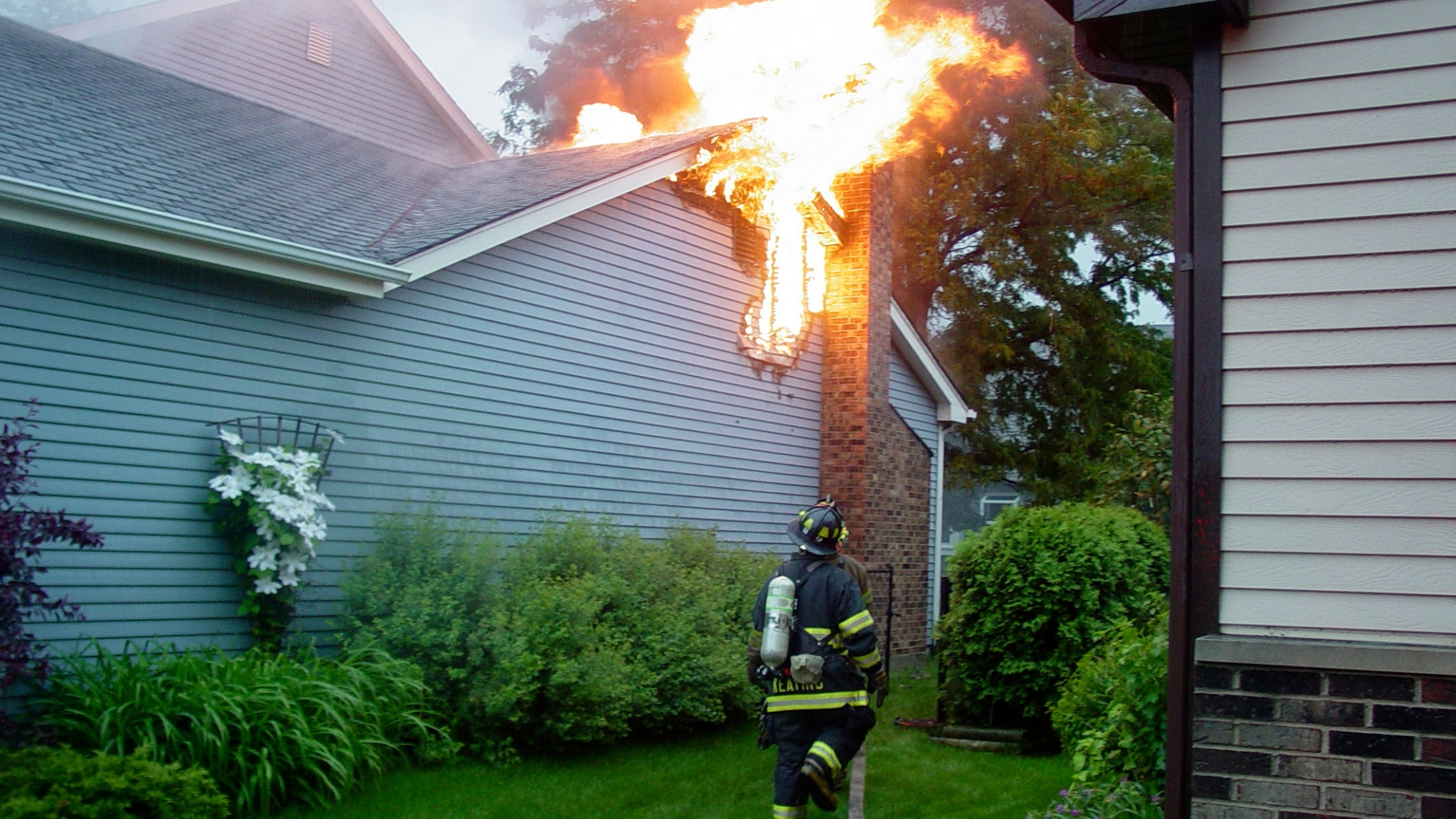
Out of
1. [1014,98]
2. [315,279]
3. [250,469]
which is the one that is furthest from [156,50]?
[1014,98]

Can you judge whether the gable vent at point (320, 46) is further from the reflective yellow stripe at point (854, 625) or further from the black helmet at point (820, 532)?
the reflective yellow stripe at point (854, 625)

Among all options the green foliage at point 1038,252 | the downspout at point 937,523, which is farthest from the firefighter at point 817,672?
the green foliage at point 1038,252

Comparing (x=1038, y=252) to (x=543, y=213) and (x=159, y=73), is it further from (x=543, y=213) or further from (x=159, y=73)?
(x=159, y=73)

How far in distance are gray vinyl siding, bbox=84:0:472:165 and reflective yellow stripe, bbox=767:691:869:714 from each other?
10815 mm

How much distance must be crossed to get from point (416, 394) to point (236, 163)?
8.55 ft

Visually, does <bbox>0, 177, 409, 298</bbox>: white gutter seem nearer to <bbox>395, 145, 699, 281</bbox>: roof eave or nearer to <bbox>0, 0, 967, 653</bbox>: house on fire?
<bbox>0, 0, 967, 653</bbox>: house on fire

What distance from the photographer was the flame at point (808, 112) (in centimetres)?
1318

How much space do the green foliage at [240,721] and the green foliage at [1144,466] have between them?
24.9 ft

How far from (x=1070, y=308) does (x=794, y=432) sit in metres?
12.3

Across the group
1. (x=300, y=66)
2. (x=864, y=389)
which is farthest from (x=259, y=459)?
(x=300, y=66)

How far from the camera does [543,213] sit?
1070cm

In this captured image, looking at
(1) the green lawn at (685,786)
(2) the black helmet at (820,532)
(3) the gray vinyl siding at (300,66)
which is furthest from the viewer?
(3) the gray vinyl siding at (300,66)

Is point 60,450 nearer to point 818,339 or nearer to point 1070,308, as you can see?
point 818,339

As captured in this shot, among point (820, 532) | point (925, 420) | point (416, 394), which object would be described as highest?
point (925, 420)
